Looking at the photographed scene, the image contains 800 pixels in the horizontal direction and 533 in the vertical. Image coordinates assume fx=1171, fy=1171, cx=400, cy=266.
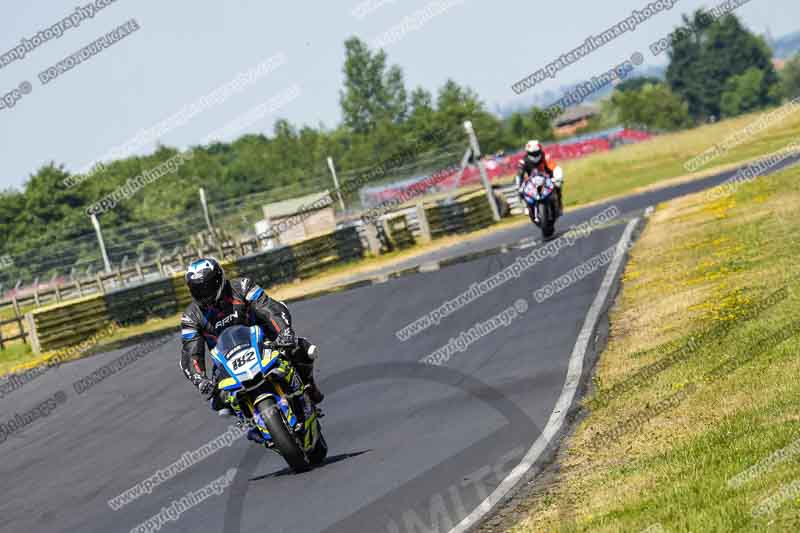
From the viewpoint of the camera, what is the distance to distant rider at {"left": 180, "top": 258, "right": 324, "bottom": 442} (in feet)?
30.3

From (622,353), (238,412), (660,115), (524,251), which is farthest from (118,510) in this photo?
(660,115)

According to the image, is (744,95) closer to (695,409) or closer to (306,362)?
(306,362)

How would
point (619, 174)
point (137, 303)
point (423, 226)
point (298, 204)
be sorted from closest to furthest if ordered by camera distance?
point (137, 303), point (423, 226), point (298, 204), point (619, 174)

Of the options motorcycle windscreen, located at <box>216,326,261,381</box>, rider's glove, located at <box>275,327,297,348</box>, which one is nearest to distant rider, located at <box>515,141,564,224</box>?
rider's glove, located at <box>275,327,297,348</box>

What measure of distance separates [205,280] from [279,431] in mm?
1368

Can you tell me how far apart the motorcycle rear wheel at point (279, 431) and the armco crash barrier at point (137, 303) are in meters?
20.5

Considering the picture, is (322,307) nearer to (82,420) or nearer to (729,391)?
(82,420)

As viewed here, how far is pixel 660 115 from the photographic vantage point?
447 ft

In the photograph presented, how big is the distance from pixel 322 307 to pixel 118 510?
11067mm

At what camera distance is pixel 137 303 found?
29.1m

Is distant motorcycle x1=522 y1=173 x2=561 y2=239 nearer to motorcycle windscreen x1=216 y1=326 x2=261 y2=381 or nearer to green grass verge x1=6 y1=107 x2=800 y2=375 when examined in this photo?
green grass verge x1=6 y1=107 x2=800 y2=375

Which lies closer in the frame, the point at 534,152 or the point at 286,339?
the point at 286,339

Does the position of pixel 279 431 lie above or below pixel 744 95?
above

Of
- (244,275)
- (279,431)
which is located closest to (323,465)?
(279,431)
